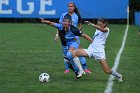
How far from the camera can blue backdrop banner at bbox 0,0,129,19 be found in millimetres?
45562

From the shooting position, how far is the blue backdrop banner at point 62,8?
45562 mm

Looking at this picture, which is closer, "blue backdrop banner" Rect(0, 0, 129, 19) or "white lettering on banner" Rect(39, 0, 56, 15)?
"blue backdrop banner" Rect(0, 0, 129, 19)

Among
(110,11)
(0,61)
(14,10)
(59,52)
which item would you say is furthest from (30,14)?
(0,61)

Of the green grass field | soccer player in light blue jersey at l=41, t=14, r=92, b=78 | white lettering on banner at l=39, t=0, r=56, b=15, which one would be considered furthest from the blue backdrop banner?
soccer player in light blue jersey at l=41, t=14, r=92, b=78

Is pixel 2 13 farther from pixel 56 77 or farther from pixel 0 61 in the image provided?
pixel 56 77

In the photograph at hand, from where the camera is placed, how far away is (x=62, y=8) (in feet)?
150

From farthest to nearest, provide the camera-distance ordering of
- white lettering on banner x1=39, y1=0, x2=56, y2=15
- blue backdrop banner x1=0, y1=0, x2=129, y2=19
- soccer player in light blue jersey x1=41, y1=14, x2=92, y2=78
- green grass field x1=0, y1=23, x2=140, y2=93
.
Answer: white lettering on banner x1=39, y1=0, x2=56, y2=15, blue backdrop banner x1=0, y1=0, x2=129, y2=19, soccer player in light blue jersey x1=41, y1=14, x2=92, y2=78, green grass field x1=0, y1=23, x2=140, y2=93

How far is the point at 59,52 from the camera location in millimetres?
19781

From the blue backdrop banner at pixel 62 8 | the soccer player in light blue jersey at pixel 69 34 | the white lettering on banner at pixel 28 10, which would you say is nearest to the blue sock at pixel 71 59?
the soccer player in light blue jersey at pixel 69 34

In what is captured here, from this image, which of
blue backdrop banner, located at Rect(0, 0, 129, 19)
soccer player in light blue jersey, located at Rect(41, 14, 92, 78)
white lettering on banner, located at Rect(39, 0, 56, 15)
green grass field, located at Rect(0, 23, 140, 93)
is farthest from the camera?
white lettering on banner, located at Rect(39, 0, 56, 15)

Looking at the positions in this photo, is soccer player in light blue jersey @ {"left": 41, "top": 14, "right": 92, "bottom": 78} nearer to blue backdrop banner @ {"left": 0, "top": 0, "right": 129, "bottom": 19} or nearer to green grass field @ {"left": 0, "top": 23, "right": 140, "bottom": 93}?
green grass field @ {"left": 0, "top": 23, "right": 140, "bottom": 93}

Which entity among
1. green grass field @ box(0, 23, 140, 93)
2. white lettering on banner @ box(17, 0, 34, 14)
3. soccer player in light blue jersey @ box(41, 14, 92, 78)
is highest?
soccer player in light blue jersey @ box(41, 14, 92, 78)

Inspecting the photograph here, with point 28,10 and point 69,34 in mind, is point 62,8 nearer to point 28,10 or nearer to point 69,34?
point 28,10

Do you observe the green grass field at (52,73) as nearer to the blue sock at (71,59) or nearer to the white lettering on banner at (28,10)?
the blue sock at (71,59)
